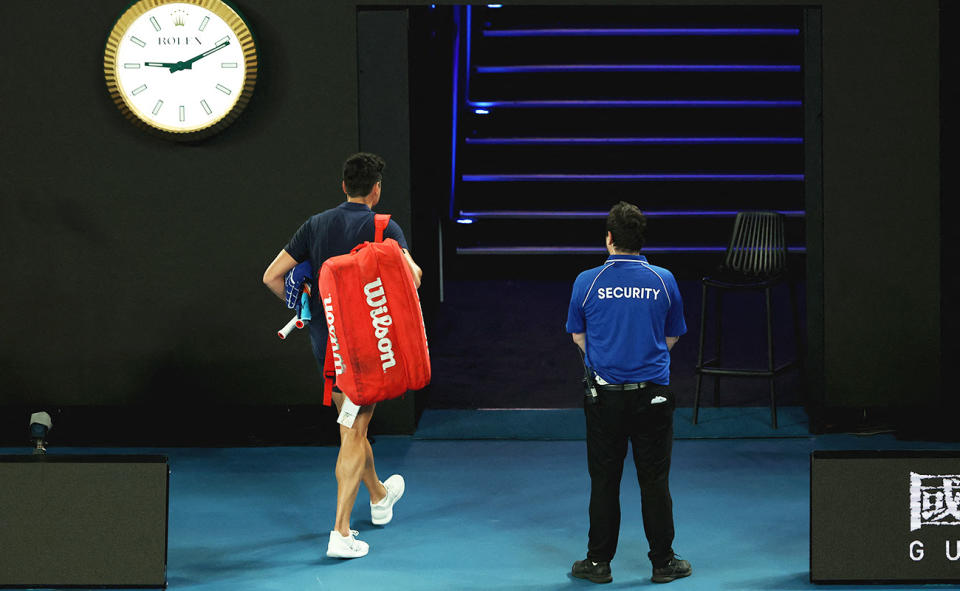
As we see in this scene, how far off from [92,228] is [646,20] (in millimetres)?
6259

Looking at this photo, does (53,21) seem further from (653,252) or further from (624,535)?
(653,252)

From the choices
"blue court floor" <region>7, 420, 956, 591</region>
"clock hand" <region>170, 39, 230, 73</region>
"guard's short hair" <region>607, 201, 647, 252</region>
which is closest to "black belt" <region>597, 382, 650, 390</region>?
"guard's short hair" <region>607, 201, 647, 252</region>

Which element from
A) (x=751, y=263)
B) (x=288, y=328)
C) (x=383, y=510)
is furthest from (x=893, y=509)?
(x=751, y=263)

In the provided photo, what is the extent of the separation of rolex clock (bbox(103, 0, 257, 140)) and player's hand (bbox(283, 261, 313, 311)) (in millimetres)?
1975

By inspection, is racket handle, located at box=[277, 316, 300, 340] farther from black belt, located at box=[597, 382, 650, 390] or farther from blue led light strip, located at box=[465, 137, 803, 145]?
blue led light strip, located at box=[465, 137, 803, 145]

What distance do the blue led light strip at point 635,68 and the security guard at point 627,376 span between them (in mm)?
6569

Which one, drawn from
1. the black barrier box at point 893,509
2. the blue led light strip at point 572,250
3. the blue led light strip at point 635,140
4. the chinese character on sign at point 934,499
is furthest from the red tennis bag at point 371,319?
the blue led light strip at point 635,140

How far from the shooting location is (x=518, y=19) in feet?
37.0

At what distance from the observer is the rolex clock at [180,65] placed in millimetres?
6238

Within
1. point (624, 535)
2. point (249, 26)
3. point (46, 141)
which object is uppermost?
point (249, 26)

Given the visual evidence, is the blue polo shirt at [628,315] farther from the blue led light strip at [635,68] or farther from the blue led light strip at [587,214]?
the blue led light strip at [635,68]

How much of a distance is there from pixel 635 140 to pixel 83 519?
736 centimetres

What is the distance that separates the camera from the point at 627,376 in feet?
13.7

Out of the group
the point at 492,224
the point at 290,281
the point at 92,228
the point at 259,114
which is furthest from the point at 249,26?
the point at 492,224
